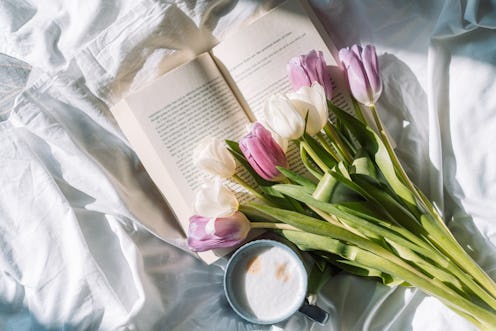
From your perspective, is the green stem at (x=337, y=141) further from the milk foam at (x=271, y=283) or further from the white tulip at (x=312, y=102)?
the milk foam at (x=271, y=283)

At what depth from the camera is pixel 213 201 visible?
0.78 meters

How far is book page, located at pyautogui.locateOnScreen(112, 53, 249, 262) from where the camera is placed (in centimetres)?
89

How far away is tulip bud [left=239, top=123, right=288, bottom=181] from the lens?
2.52ft

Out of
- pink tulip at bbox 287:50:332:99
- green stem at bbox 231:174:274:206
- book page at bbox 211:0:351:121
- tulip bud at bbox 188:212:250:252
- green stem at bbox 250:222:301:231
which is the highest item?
book page at bbox 211:0:351:121

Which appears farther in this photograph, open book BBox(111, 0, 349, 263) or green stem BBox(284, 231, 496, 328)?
open book BBox(111, 0, 349, 263)

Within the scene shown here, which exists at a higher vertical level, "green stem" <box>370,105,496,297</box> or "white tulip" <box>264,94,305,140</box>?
"white tulip" <box>264,94,305,140</box>

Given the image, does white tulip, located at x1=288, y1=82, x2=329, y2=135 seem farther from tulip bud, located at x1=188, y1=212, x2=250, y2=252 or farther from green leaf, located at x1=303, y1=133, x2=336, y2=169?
tulip bud, located at x1=188, y1=212, x2=250, y2=252

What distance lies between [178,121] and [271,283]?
0.30 metres

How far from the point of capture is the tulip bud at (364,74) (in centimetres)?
83

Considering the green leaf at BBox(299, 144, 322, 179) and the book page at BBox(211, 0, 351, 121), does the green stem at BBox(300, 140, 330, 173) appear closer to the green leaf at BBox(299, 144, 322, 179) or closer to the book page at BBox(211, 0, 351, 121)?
the green leaf at BBox(299, 144, 322, 179)

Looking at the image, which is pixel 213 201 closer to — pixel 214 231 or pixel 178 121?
pixel 214 231

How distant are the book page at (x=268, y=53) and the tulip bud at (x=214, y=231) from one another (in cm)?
21

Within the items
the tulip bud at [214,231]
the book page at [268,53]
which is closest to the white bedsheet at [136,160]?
the book page at [268,53]

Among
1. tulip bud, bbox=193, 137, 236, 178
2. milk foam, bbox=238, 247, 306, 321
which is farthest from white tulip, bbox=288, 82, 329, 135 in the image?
milk foam, bbox=238, 247, 306, 321
